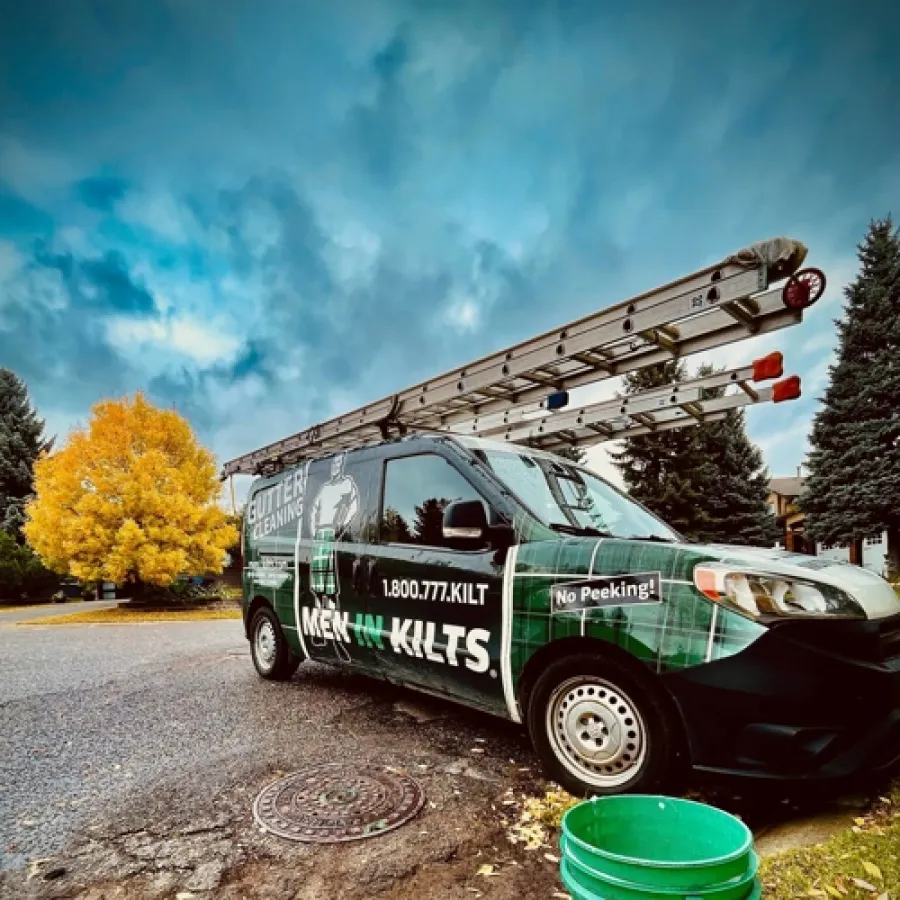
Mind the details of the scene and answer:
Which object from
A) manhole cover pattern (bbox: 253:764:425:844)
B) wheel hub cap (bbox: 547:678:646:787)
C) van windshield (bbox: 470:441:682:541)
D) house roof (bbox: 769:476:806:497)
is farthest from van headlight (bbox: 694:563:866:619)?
house roof (bbox: 769:476:806:497)

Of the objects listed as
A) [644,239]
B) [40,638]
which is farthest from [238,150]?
[40,638]

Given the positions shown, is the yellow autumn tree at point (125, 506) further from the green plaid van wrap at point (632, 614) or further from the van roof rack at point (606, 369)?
the green plaid van wrap at point (632, 614)

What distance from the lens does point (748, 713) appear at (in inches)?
102

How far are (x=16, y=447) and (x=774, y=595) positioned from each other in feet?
121

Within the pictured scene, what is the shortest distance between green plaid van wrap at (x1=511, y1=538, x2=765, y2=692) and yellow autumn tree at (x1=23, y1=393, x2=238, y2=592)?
600 inches

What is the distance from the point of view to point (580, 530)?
12.0ft

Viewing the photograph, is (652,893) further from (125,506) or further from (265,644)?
(125,506)

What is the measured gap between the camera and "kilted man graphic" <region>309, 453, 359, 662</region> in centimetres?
493

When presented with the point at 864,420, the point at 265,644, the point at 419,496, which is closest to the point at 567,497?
the point at 419,496

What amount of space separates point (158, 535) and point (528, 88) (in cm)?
1399

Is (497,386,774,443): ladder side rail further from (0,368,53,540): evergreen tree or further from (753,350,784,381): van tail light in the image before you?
(0,368,53,540): evergreen tree

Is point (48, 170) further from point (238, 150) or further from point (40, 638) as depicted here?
point (40, 638)

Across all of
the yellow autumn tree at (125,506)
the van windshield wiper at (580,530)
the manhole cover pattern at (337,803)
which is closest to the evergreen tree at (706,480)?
the yellow autumn tree at (125,506)

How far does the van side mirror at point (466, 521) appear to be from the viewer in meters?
→ 3.48
